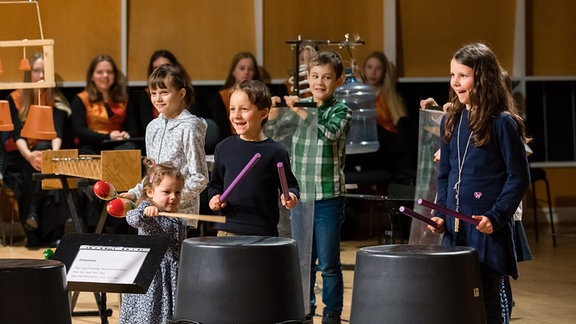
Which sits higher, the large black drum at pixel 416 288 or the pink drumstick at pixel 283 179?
the pink drumstick at pixel 283 179

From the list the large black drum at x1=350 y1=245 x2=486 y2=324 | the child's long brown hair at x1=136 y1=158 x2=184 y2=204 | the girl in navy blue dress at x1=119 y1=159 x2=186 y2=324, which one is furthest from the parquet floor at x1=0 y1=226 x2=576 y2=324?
the large black drum at x1=350 y1=245 x2=486 y2=324

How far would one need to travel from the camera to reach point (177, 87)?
4.30m

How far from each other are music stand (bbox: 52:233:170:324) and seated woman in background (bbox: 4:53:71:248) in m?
4.02

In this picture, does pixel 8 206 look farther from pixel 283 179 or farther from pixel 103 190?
pixel 283 179

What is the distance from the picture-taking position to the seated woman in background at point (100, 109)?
25.1 ft

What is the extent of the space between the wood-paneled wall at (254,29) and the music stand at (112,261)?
4667 millimetres

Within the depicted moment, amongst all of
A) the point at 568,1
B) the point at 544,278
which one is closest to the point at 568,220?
the point at 568,1

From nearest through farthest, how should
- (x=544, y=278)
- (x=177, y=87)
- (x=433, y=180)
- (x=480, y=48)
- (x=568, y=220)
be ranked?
(x=480, y=48), (x=177, y=87), (x=433, y=180), (x=544, y=278), (x=568, y=220)

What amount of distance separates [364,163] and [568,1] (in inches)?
98.9

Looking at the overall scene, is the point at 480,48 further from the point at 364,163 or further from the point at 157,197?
the point at 364,163

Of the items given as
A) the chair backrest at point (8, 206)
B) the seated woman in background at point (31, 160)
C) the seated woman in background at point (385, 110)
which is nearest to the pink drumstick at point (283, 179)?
the seated woman in background at point (31, 160)

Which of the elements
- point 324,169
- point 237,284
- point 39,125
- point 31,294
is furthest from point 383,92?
point 31,294

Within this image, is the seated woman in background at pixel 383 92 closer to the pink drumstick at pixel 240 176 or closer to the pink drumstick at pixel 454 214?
the pink drumstick at pixel 240 176

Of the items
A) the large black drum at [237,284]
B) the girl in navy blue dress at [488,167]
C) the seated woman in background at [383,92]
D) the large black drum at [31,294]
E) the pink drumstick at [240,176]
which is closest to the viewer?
the large black drum at [31,294]
